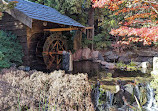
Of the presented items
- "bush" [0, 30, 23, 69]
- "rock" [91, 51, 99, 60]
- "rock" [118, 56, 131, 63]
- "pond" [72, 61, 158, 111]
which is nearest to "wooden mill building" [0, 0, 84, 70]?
"bush" [0, 30, 23, 69]

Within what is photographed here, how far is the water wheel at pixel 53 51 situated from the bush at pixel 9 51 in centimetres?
126

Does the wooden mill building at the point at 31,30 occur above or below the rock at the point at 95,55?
above

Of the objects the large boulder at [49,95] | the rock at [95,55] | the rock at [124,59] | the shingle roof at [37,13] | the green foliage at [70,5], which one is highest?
the green foliage at [70,5]

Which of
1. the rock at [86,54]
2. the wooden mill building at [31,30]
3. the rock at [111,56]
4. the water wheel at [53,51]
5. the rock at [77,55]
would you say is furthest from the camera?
the rock at [111,56]

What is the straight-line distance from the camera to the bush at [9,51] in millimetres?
4871

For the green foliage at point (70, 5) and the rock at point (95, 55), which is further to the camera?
the rock at point (95, 55)

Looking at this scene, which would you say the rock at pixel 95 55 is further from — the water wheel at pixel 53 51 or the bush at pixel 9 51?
the bush at pixel 9 51

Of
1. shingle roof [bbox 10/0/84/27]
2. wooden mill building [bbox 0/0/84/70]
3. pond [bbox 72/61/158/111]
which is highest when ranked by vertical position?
shingle roof [bbox 10/0/84/27]

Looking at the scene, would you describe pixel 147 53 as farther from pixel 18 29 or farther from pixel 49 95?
pixel 49 95

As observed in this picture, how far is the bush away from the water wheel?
1.26m

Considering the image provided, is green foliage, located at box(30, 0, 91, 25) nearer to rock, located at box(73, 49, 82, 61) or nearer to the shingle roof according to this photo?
the shingle roof

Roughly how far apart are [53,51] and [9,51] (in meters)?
2.72

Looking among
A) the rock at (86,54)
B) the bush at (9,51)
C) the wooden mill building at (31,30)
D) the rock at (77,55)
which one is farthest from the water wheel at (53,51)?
the rock at (86,54)

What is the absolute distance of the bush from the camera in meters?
4.87
